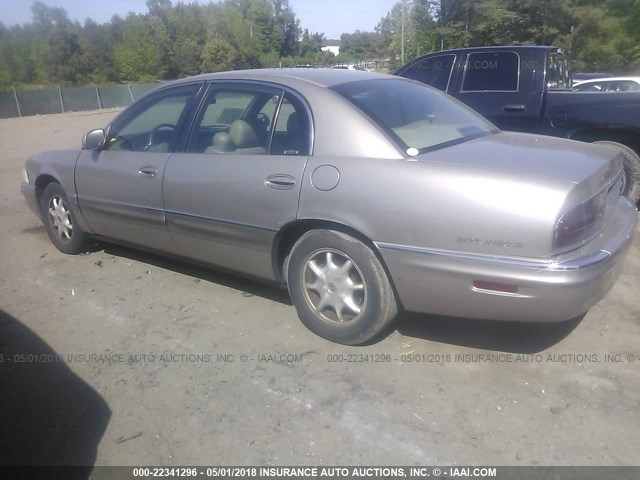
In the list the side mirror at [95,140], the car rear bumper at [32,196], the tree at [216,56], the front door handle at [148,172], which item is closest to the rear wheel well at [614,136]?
the front door handle at [148,172]

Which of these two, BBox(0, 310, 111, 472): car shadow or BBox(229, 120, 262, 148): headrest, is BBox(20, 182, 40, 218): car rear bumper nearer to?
BBox(0, 310, 111, 472): car shadow

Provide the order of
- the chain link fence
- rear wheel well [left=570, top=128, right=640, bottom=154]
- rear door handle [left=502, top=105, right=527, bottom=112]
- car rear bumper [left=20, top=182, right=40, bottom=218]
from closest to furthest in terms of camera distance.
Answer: car rear bumper [left=20, top=182, right=40, bottom=218] → rear wheel well [left=570, top=128, right=640, bottom=154] → rear door handle [left=502, top=105, right=527, bottom=112] → the chain link fence

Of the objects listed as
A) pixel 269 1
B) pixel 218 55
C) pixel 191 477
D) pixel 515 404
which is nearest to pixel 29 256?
pixel 191 477

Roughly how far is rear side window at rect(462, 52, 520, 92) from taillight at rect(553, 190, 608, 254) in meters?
3.99

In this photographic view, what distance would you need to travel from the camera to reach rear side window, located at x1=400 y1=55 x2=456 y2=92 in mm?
7145

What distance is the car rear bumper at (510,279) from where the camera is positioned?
2750 mm

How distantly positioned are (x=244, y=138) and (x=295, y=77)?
0.53 metres

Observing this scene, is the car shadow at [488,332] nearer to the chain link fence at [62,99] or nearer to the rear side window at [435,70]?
the rear side window at [435,70]

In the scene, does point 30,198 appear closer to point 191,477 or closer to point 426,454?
point 191,477

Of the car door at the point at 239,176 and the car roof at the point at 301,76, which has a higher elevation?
the car roof at the point at 301,76

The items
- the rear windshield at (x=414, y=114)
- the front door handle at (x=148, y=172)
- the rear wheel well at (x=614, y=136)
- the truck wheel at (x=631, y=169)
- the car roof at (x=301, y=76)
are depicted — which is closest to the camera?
the rear windshield at (x=414, y=114)

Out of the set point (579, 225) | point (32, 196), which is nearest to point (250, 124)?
point (579, 225)

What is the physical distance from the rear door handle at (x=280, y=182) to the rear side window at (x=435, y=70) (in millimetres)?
4333

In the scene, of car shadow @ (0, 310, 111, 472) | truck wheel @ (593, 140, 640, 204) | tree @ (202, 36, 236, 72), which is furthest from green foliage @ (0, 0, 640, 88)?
truck wheel @ (593, 140, 640, 204)
